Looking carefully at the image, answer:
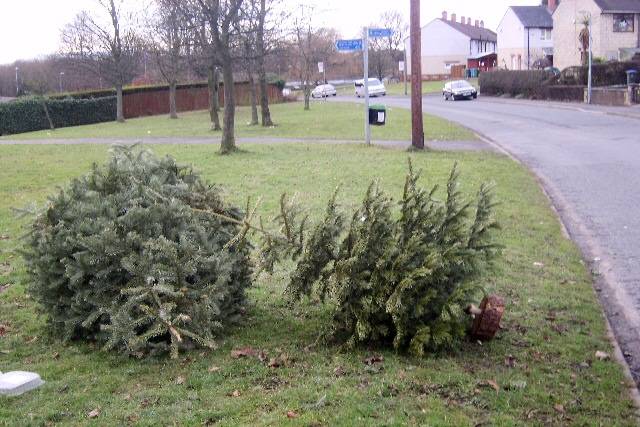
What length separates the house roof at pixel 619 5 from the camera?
5538cm

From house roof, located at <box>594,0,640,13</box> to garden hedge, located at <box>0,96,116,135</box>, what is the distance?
114 ft

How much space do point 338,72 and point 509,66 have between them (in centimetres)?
3017

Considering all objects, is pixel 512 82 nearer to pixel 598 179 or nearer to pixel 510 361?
pixel 598 179

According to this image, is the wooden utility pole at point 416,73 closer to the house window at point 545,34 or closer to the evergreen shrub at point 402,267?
the evergreen shrub at point 402,267

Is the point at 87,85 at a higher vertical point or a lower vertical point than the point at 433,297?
higher

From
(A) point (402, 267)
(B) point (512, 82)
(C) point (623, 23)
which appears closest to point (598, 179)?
(A) point (402, 267)

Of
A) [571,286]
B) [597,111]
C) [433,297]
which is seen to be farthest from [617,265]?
[597,111]

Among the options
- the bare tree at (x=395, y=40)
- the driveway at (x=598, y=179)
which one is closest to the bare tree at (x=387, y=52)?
the bare tree at (x=395, y=40)

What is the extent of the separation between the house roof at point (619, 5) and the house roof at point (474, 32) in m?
40.7

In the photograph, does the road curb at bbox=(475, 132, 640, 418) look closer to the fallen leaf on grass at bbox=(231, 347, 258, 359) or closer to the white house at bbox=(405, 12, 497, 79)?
the fallen leaf on grass at bbox=(231, 347, 258, 359)

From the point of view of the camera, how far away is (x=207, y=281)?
19.8 feet

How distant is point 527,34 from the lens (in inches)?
2995

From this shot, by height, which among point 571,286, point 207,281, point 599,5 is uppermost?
point 599,5

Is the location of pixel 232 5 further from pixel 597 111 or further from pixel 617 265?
pixel 597 111
